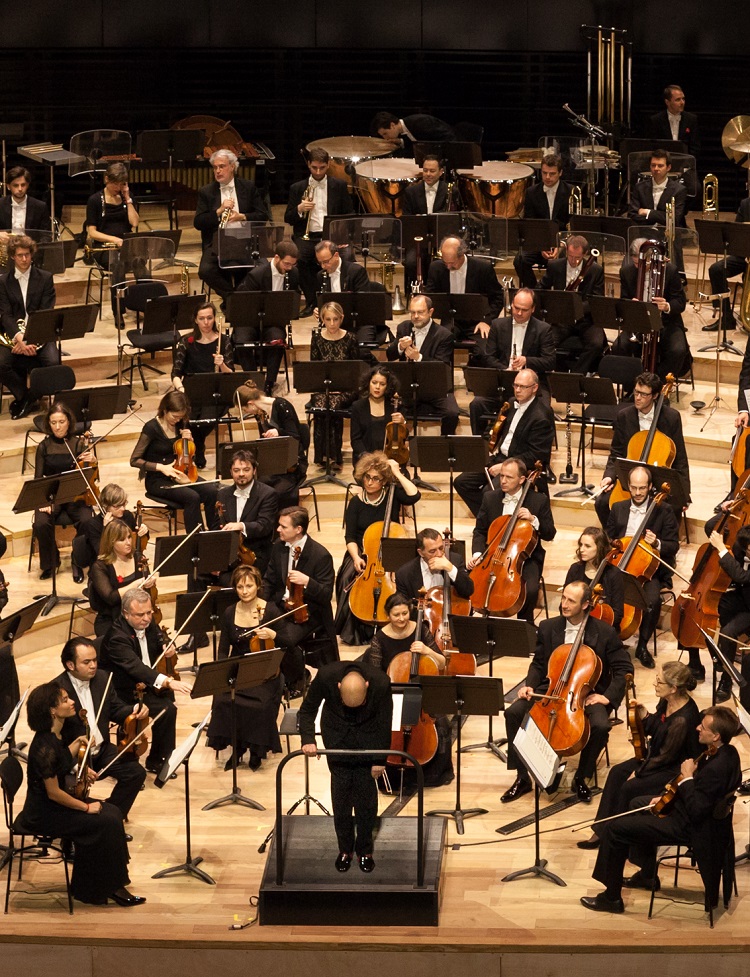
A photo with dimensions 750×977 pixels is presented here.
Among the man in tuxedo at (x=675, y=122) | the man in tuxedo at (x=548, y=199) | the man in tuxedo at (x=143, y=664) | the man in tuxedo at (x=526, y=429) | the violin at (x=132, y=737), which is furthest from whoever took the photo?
the man in tuxedo at (x=675, y=122)

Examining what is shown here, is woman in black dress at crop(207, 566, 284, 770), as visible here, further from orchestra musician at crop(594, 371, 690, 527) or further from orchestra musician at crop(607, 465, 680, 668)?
orchestra musician at crop(594, 371, 690, 527)

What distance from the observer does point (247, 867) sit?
6.77 meters

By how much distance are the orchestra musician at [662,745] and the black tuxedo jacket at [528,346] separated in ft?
11.6

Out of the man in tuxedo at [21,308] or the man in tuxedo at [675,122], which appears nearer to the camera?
the man in tuxedo at [21,308]

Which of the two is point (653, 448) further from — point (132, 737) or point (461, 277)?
point (132, 737)

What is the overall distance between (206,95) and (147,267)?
4.21 meters

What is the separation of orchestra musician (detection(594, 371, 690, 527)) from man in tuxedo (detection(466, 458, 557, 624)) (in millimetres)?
366

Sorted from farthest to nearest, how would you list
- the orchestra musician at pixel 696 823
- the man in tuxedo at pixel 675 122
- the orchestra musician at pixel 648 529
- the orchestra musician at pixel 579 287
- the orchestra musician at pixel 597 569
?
1. the man in tuxedo at pixel 675 122
2. the orchestra musician at pixel 579 287
3. the orchestra musician at pixel 648 529
4. the orchestra musician at pixel 597 569
5. the orchestra musician at pixel 696 823

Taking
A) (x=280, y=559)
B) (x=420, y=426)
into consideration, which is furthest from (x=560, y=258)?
(x=280, y=559)

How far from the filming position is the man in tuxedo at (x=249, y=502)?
8.40 metres

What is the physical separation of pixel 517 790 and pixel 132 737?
68.9 inches

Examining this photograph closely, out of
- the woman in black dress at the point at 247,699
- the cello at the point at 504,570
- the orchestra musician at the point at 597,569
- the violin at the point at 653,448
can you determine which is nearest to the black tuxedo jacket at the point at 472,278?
the violin at the point at 653,448

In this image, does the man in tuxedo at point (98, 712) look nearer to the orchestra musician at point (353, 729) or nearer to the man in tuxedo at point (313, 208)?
the orchestra musician at point (353, 729)

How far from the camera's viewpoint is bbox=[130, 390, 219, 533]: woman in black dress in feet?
29.1
